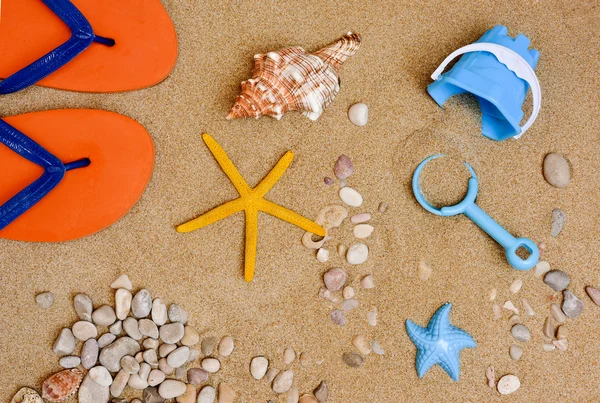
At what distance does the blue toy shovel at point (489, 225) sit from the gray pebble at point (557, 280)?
0.08 m

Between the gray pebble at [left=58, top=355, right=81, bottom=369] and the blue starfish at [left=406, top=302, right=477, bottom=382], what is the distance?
92cm

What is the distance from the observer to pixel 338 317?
1426mm

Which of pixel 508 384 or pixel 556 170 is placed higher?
pixel 556 170

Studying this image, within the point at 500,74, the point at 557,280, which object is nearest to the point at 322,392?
the point at 557,280

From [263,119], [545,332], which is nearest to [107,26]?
[263,119]

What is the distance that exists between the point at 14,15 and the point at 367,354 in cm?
138

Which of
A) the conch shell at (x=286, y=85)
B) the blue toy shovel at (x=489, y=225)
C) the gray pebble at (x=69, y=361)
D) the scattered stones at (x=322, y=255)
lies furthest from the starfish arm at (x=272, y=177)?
the gray pebble at (x=69, y=361)

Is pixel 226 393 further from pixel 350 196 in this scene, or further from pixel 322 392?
pixel 350 196

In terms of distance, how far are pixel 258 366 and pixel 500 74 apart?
1.03 m

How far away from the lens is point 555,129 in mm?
1461

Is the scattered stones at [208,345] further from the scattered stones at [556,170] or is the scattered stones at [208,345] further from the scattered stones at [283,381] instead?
the scattered stones at [556,170]

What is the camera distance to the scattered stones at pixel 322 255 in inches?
Result: 55.8

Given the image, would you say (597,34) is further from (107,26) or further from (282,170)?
(107,26)

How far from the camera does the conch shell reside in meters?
1.32
